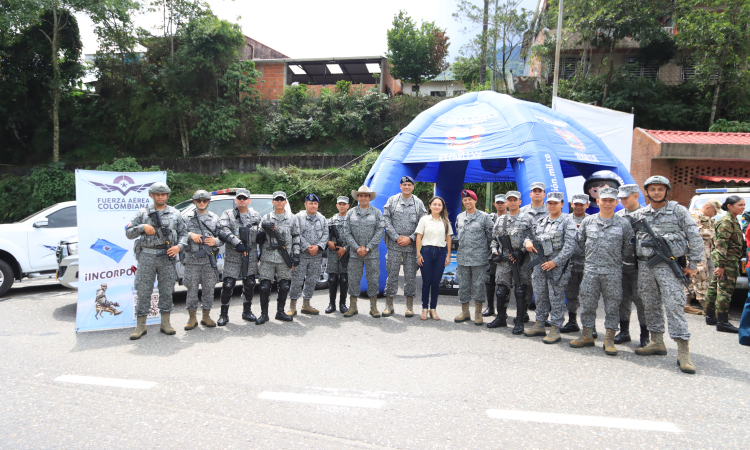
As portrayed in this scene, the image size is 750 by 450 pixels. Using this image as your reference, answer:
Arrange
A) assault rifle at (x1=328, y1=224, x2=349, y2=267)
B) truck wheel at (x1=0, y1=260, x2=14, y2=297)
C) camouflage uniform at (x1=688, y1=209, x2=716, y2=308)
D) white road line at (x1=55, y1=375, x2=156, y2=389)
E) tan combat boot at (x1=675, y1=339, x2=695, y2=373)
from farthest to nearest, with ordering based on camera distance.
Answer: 1. truck wheel at (x1=0, y1=260, x2=14, y2=297)
2. assault rifle at (x1=328, y1=224, x2=349, y2=267)
3. camouflage uniform at (x1=688, y1=209, x2=716, y2=308)
4. tan combat boot at (x1=675, y1=339, x2=695, y2=373)
5. white road line at (x1=55, y1=375, x2=156, y2=389)

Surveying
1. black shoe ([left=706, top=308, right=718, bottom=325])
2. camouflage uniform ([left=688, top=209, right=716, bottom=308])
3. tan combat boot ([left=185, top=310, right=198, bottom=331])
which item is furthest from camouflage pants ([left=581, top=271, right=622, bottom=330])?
tan combat boot ([left=185, top=310, right=198, bottom=331])

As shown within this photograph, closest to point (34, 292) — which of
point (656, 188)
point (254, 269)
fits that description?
point (254, 269)

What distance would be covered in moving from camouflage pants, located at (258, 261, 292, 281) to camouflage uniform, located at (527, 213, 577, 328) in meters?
3.34

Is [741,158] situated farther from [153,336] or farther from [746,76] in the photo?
[153,336]

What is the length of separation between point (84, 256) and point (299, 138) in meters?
18.3

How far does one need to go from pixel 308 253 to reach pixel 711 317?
232 inches

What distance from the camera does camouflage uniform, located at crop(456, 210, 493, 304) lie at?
6.12 metres

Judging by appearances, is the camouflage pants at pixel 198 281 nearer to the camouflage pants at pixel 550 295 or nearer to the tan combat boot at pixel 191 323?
the tan combat boot at pixel 191 323

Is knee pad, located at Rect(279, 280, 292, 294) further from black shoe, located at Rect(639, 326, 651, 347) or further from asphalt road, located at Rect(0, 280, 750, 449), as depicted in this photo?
black shoe, located at Rect(639, 326, 651, 347)

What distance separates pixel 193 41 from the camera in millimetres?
21047

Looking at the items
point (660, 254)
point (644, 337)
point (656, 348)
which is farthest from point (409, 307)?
point (660, 254)

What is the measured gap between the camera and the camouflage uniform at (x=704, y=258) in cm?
672

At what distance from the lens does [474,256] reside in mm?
6145

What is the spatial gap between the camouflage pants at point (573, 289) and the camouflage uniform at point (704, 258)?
7.05ft
